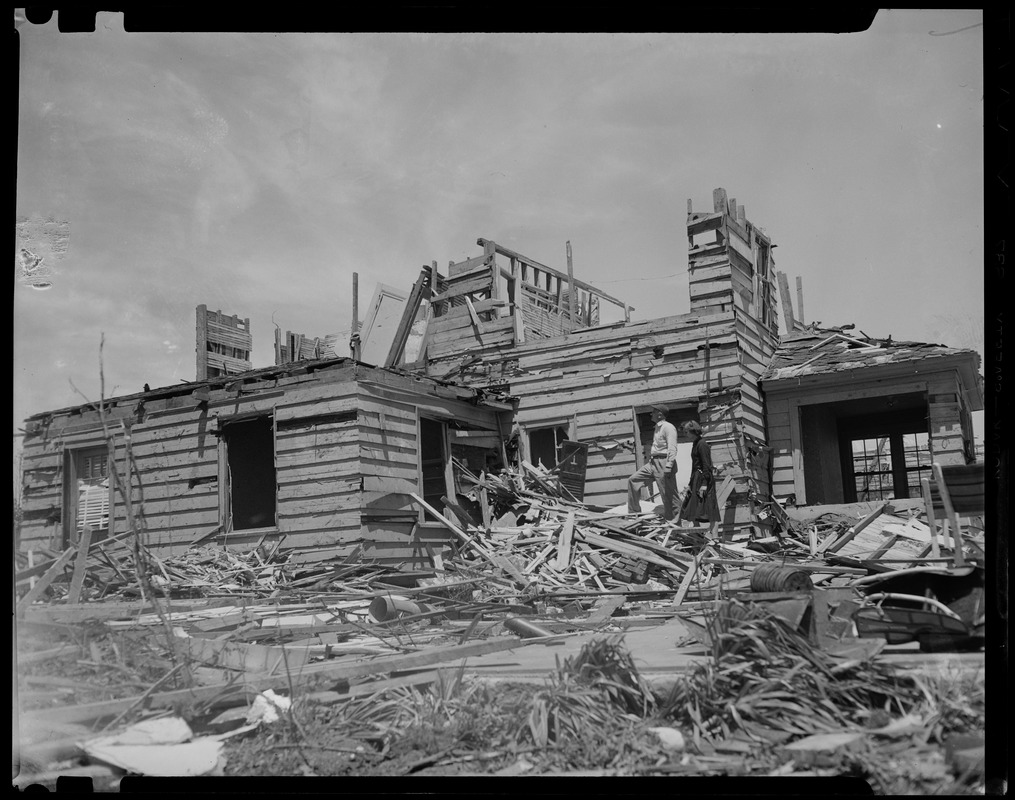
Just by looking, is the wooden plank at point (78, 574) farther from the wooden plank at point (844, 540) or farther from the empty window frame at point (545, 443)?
the wooden plank at point (844, 540)

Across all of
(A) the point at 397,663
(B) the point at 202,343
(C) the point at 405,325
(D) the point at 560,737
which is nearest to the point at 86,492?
(B) the point at 202,343

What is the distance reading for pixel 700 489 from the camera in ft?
44.5

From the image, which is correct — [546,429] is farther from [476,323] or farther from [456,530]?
[456,530]

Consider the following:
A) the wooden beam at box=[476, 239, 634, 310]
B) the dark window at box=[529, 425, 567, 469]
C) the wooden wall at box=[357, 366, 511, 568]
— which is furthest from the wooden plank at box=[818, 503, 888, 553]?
the wooden beam at box=[476, 239, 634, 310]

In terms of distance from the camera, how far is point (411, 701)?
18.2 feet

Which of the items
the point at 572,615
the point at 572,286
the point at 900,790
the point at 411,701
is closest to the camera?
the point at 900,790

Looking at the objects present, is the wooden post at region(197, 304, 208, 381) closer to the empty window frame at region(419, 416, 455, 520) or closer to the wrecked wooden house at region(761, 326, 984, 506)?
the empty window frame at region(419, 416, 455, 520)

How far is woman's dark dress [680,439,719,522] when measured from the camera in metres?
13.5

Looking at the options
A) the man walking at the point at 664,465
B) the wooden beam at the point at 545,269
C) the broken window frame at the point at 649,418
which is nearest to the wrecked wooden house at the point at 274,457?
the broken window frame at the point at 649,418

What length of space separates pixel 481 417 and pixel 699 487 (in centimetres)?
522

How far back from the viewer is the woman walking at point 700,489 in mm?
13539
